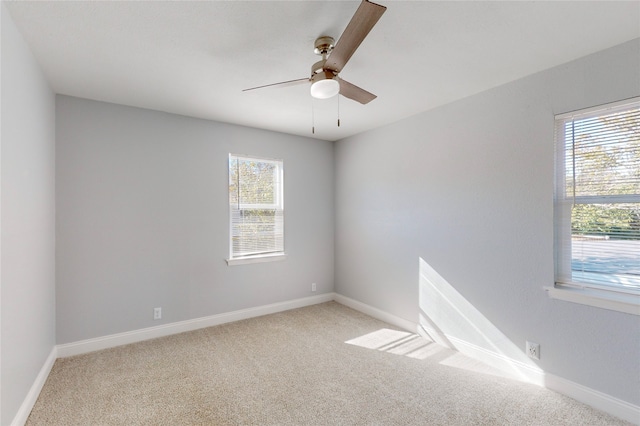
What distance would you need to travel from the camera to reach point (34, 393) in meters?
2.08

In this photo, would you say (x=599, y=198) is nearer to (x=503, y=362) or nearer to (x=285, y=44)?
(x=503, y=362)

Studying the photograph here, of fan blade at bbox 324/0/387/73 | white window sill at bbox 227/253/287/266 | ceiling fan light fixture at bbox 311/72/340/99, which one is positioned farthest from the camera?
white window sill at bbox 227/253/287/266

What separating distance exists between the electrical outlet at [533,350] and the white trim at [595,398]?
0.14 metres

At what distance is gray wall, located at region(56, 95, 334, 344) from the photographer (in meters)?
2.79

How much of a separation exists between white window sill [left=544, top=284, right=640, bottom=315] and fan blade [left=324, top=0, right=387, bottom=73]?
2.30 meters

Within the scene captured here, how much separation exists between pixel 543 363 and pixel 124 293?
3890 mm

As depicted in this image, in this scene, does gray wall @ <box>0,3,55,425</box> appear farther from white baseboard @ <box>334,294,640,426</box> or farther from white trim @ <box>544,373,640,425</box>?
white trim @ <box>544,373,640,425</box>

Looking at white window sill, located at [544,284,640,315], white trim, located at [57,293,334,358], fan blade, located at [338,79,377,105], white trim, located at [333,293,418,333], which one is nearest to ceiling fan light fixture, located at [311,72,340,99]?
fan blade, located at [338,79,377,105]

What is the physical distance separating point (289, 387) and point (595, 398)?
2187mm

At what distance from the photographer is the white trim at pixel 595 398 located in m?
1.89

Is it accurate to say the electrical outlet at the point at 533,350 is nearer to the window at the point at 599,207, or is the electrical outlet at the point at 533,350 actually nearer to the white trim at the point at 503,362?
the white trim at the point at 503,362

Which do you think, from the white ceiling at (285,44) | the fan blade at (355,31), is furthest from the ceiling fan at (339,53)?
the white ceiling at (285,44)

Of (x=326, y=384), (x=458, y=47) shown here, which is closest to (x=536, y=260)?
(x=458, y=47)

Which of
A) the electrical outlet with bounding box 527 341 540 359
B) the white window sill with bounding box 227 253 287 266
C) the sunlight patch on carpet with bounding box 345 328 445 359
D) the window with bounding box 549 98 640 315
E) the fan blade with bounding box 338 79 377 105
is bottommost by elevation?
the sunlight patch on carpet with bounding box 345 328 445 359
